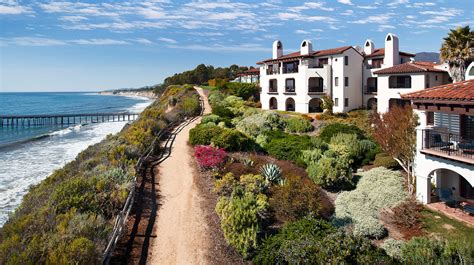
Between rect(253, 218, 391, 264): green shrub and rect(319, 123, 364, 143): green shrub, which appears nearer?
rect(253, 218, 391, 264): green shrub

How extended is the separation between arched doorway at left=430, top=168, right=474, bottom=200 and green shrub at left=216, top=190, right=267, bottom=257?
30.1 feet

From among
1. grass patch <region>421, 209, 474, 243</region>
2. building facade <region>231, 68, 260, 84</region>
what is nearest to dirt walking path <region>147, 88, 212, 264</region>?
grass patch <region>421, 209, 474, 243</region>

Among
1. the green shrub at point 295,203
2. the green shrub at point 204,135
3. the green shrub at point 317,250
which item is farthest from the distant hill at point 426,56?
the green shrub at point 317,250

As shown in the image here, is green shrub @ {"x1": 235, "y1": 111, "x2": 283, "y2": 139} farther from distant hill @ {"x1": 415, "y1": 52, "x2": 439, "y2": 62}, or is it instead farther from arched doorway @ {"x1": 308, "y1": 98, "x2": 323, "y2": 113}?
distant hill @ {"x1": 415, "y1": 52, "x2": 439, "y2": 62}

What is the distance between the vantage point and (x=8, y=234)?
36.2 ft

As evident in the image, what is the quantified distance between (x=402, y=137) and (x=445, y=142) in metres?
2.43

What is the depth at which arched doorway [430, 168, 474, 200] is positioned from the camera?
1666cm

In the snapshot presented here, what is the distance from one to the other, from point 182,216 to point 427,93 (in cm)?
1236

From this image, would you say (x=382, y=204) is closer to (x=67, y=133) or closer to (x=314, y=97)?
(x=314, y=97)

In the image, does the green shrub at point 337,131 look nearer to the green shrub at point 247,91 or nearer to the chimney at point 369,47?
the chimney at point 369,47

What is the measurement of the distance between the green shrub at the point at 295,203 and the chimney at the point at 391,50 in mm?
33826

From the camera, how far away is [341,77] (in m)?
42.4

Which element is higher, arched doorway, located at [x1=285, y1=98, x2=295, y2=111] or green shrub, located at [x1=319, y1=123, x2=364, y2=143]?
arched doorway, located at [x1=285, y1=98, x2=295, y2=111]

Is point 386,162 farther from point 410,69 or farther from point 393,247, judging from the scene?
point 410,69
